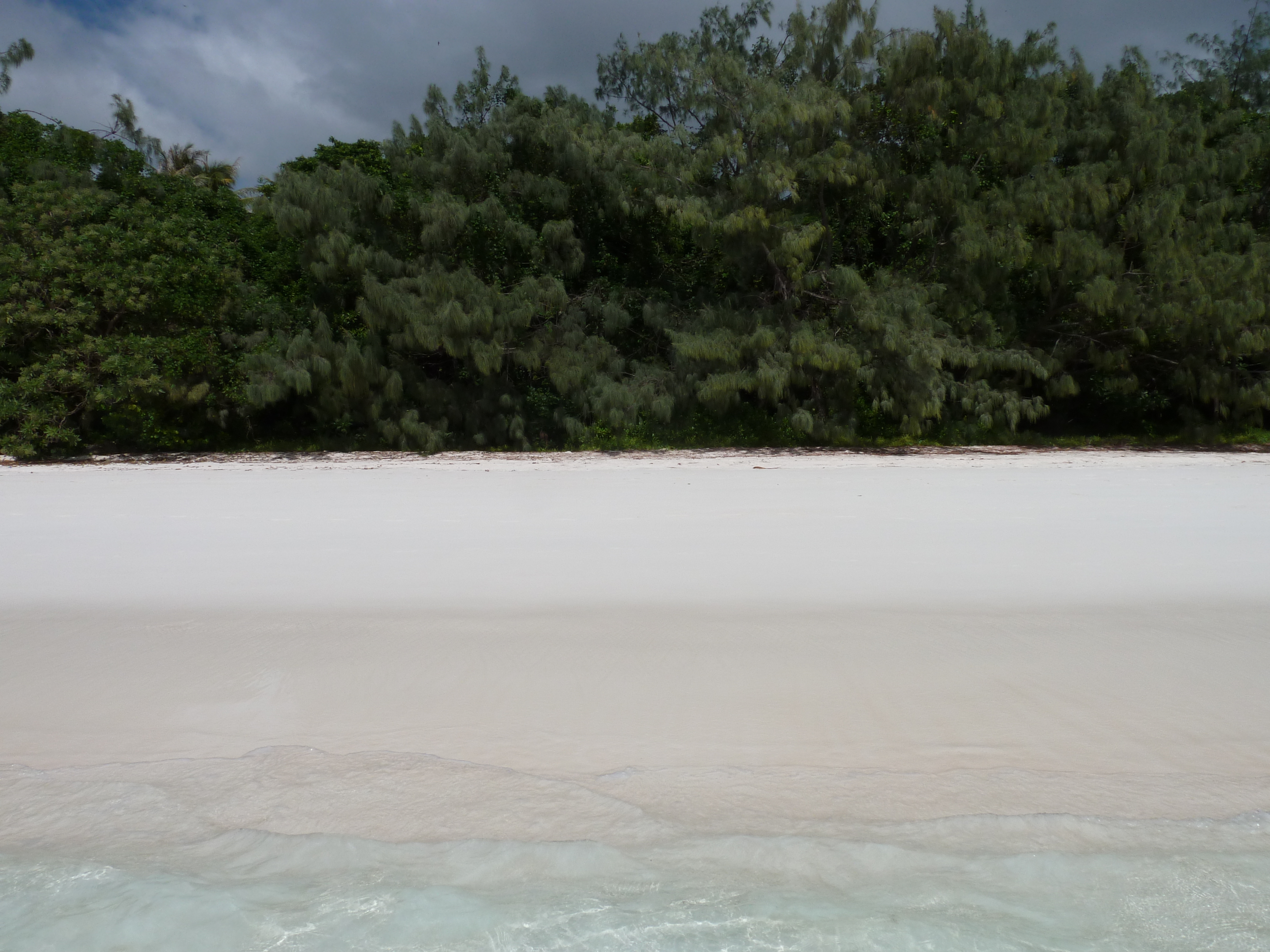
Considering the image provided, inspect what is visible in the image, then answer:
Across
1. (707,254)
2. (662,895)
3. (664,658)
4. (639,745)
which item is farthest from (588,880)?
(707,254)

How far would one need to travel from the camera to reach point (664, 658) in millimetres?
3709

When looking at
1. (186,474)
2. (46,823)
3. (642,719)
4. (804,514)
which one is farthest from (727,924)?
(186,474)

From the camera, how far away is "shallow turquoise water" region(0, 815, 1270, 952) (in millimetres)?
2117

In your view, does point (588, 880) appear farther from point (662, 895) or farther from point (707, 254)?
point (707, 254)

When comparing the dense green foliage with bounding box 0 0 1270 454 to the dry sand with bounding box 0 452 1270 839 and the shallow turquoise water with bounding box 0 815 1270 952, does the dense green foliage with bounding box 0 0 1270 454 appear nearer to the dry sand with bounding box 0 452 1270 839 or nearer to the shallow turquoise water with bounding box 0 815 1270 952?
the dry sand with bounding box 0 452 1270 839

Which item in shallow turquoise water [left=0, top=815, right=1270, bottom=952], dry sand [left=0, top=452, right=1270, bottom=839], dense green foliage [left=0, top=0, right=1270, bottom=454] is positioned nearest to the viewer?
shallow turquoise water [left=0, top=815, right=1270, bottom=952]

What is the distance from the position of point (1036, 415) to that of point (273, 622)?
42.3 feet

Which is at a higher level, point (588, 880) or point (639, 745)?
point (639, 745)

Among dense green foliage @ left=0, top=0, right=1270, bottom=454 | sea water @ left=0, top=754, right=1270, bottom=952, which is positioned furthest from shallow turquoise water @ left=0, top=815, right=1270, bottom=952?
dense green foliage @ left=0, top=0, right=1270, bottom=454

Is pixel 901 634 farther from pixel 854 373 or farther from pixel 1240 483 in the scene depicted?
pixel 854 373

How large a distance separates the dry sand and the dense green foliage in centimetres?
728

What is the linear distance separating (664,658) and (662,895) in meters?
1.51

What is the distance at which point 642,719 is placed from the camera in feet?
10.3

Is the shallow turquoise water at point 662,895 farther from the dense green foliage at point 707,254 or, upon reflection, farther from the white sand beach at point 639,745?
the dense green foliage at point 707,254
